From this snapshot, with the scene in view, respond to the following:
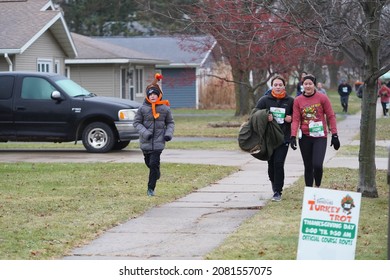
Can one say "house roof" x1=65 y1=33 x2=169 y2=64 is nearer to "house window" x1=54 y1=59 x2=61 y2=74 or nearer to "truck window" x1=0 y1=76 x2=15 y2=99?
"house window" x1=54 y1=59 x2=61 y2=74

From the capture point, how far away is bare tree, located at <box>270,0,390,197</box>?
11.6 metres

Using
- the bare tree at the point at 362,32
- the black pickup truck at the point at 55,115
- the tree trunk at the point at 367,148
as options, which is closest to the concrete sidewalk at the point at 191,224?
the tree trunk at the point at 367,148

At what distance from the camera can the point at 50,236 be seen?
9.66m

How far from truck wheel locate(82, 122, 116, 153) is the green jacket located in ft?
28.6

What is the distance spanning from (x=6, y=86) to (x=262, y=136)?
10109 millimetres

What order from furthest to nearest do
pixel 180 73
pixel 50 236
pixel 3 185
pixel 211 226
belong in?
1. pixel 180 73
2. pixel 3 185
3. pixel 211 226
4. pixel 50 236

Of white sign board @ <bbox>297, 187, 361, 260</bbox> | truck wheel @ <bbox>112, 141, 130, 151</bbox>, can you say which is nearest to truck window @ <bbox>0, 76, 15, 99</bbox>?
truck wheel @ <bbox>112, 141, 130, 151</bbox>

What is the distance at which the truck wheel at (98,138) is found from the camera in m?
20.9

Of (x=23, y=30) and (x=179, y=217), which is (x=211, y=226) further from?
(x=23, y=30)

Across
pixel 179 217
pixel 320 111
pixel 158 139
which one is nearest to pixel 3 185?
pixel 158 139

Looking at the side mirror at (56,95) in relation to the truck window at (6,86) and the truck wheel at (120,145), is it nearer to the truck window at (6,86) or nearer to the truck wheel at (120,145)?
the truck window at (6,86)

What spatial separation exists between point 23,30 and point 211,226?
20.9 m

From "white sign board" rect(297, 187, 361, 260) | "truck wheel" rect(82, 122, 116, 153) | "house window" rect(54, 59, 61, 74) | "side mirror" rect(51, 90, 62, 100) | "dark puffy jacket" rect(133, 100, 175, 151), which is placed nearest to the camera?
"white sign board" rect(297, 187, 361, 260)

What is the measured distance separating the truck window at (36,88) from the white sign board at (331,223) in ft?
46.4
